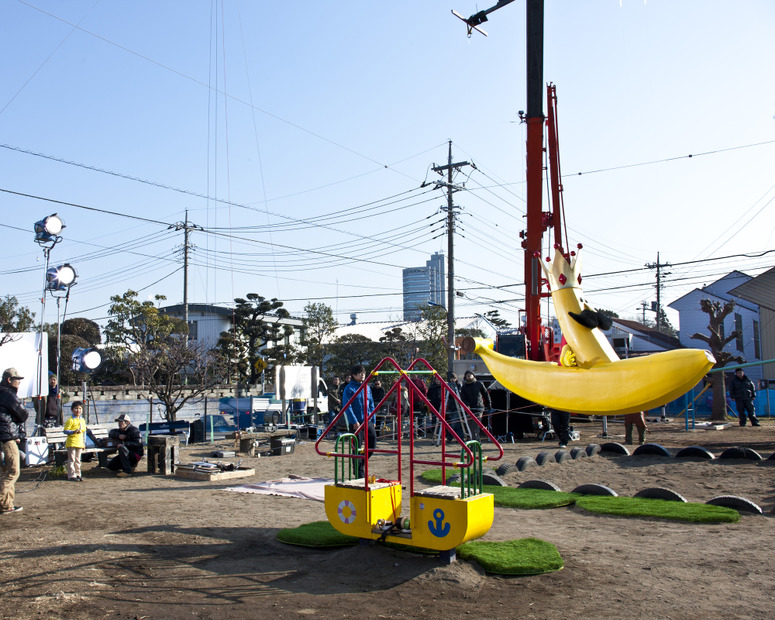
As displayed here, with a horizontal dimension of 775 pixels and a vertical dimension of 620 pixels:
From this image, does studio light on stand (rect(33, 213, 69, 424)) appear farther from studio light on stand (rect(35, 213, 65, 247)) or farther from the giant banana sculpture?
the giant banana sculpture

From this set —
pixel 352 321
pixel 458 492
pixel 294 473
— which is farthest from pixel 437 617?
pixel 352 321

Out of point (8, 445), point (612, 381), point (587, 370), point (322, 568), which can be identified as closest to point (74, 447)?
point (8, 445)

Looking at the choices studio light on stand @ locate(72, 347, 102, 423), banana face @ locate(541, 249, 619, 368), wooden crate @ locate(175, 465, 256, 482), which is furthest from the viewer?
studio light on stand @ locate(72, 347, 102, 423)

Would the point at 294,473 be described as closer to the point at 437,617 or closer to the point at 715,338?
the point at 437,617

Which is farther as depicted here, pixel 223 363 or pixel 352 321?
pixel 352 321

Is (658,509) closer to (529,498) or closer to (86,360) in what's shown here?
(529,498)

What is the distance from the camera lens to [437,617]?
5.09m

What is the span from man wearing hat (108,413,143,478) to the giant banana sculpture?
945 centimetres

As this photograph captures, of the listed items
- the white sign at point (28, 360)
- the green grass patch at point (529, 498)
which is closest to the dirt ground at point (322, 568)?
the green grass patch at point (529, 498)

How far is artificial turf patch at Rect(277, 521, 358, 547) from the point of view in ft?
23.8

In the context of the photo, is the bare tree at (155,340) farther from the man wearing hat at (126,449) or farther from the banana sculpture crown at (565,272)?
the banana sculpture crown at (565,272)

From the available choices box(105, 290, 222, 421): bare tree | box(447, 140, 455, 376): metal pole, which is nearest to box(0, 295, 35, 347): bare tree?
box(105, 290, 222, 421): bare tree

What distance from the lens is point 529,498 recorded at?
984 centimetres

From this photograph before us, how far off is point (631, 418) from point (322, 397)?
17.4 m
